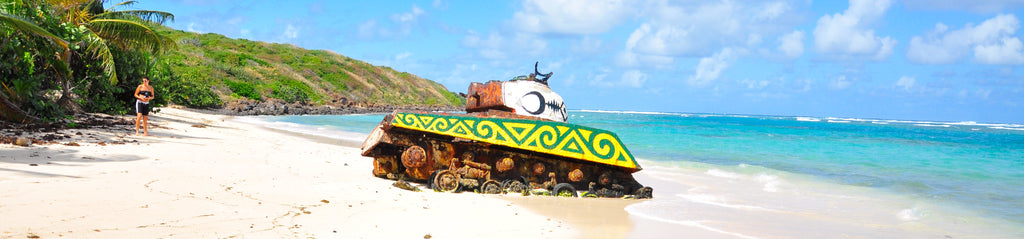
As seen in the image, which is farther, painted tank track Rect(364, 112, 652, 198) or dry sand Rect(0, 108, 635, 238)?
painted tank track Rect(364, 112, 652, 198)

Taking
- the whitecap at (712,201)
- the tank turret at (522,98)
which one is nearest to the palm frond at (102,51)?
the tank turret at (522,98)

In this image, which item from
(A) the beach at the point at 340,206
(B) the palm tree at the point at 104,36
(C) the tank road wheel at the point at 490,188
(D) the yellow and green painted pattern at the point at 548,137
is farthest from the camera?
(B) the palm tree at the point at 104,36

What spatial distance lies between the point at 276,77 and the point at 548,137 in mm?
48197

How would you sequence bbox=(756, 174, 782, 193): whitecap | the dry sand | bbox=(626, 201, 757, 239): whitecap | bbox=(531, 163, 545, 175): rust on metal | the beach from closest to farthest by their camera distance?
the dry sand
the beach
bbox=(626, 201, 757, 239): whitecap
bbox=(531, 163, 545, 175): rust on metal
bbox=(756, 174, 782, 193): whitecap

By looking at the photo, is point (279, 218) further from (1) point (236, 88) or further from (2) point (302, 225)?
(1) point (236, 88)

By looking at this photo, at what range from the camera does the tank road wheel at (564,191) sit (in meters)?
7.55

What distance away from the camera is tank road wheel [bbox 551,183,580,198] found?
755 cm

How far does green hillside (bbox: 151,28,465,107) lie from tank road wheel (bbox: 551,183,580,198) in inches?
820

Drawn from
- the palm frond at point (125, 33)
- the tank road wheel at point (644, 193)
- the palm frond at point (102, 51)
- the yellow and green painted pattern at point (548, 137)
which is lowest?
the tank road wheel at point (644, 193)

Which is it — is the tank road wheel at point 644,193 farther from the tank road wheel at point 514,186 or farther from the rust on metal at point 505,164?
the rust on metal at point 505,164

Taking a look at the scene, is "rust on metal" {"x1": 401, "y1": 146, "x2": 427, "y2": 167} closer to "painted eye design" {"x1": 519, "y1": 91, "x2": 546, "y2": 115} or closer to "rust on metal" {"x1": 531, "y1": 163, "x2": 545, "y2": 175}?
"rust on metal" {"x1": 531, "y1": 163, "x2": 545, "y2": 175}

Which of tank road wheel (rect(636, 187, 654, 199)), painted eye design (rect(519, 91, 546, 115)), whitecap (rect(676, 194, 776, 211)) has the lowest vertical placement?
whitecap (rect(676, 194, 776, 211))

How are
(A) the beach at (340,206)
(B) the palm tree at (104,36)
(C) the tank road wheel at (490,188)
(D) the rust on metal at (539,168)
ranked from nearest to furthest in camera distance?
(A) the beach at (340,206)
(C) the tank road wheel at (490,188)
(D) the rust on metal at (539,168)
(B) the palm tree at (104,36)

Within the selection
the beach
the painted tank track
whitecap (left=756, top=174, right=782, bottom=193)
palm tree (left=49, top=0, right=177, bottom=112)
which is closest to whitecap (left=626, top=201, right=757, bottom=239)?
the beach
